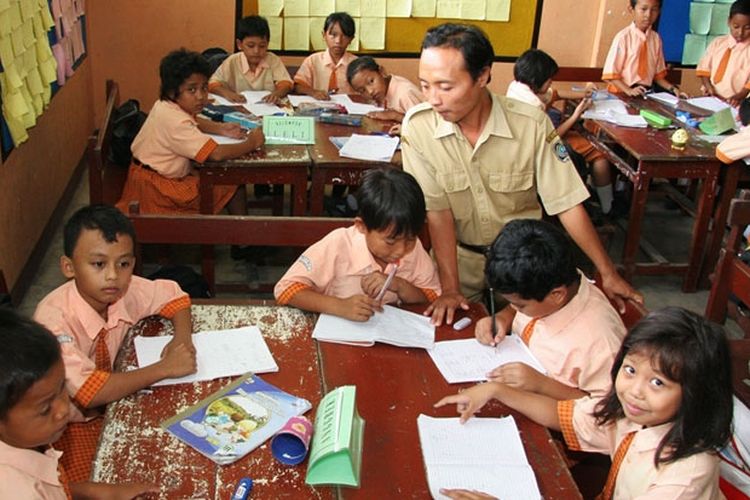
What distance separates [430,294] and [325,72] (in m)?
2.84

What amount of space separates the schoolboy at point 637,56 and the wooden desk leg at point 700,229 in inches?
56.4

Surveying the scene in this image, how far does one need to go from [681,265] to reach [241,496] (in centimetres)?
319

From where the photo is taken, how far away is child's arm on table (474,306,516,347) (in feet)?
6.34

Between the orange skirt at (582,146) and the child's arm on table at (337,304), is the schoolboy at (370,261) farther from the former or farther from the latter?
the orange skirt at (582,146)

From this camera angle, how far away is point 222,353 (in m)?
1.82

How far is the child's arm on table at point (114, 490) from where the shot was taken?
1364 millimetres

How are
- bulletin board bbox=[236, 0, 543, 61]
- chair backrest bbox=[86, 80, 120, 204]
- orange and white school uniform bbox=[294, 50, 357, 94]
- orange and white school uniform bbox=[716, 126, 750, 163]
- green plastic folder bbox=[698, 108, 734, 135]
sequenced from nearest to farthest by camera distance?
1. chair backrest bbox=[86, 80, 120, 204]
2. orange and white school uniform bbox=[716, 126, 750, 163]
3. green plastic folder bbox=[698, 108, 734, 135]
4. orange and white school uniform bbox=[294, 50, 357, 94]
5. bulletin board bbox=[236, 0, 543, 61]

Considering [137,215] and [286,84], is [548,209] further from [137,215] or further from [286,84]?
[286,84]

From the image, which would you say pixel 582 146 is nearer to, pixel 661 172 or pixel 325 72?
pixel 661 172

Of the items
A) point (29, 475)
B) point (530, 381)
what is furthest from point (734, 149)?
point (29, 475)

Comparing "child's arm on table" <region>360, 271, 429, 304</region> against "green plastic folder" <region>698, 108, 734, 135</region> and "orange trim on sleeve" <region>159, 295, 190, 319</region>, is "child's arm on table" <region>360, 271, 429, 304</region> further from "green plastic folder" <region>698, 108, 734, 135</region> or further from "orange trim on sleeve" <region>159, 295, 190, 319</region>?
"green plastic folder" <region>698, 108, 734, 135</region>

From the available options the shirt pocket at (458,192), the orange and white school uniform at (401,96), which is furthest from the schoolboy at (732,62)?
the shirt pocket at (458,192)

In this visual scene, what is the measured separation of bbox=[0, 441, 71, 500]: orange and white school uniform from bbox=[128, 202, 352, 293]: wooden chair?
0.85 metres

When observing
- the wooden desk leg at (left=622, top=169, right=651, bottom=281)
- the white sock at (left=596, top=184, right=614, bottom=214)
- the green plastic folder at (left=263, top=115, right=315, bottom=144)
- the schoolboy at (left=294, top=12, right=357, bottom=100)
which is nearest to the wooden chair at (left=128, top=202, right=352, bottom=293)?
the green plastic folder at (left=263, top=115, right=315, bottom=144)
